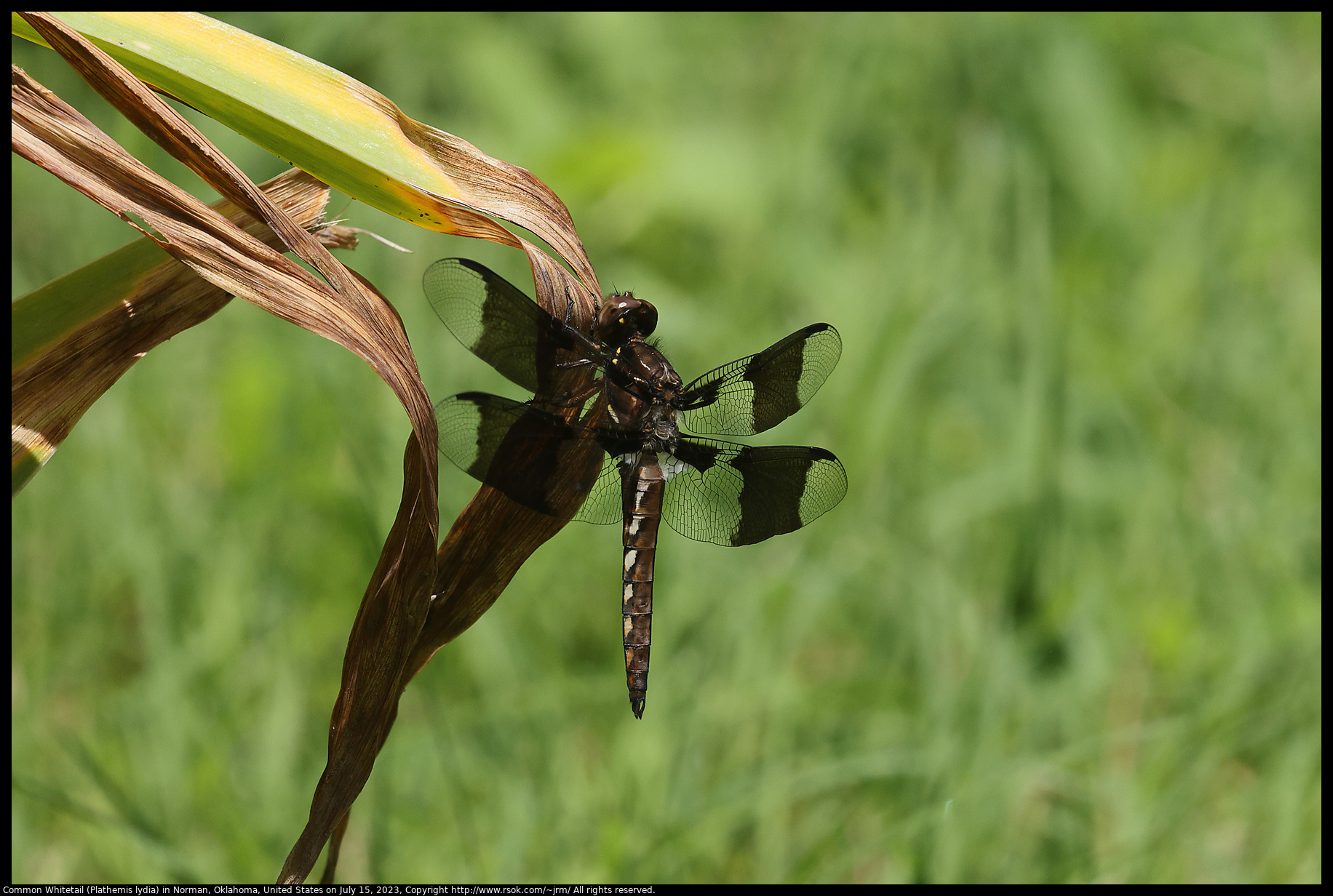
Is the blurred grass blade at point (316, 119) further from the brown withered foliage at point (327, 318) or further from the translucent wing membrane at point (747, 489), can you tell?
the translucent wing membrane at point (747, 489)

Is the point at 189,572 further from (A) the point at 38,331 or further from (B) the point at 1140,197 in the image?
(B) the point at 1140,197

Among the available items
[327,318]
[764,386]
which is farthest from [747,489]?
[327,318]

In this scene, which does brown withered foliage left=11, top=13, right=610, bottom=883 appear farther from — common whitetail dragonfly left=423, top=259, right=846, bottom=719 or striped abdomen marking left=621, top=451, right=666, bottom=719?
striped abdomen marking left=621, top=451, right=666, bottom=719

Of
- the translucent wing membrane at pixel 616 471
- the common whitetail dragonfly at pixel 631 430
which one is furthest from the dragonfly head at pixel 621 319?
the translucent wing membrane at pixel 616 471

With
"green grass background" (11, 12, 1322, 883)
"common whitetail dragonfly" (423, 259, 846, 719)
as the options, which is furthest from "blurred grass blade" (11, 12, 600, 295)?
"green grass background" (11, 12, 1322, 883)

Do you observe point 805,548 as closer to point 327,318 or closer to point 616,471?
point 616,471

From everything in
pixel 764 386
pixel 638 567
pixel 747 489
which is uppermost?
pixel 764 386

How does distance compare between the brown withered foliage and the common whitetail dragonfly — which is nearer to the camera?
the brown withered foliage
